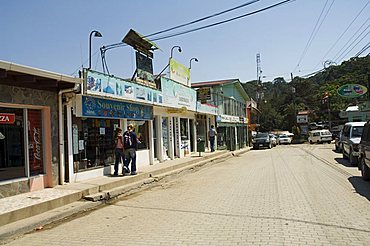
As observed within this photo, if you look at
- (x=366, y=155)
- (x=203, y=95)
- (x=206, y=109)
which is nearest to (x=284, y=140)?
(x=206, y=109)

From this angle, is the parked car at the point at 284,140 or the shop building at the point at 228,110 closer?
the shop building at the point at 228,110

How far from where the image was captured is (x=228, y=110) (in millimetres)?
35406

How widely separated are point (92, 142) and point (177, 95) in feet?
26.5

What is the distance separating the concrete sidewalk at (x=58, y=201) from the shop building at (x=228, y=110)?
14.8 meters

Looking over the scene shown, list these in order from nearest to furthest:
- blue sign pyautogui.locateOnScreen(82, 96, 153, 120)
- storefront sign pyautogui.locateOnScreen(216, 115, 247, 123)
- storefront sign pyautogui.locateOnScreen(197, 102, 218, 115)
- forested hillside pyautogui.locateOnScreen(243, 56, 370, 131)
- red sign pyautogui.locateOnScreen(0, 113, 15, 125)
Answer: red sign pyautogui.locateOnScreen(0, 113, 15, 125) < blue sign pyautogui.locateOnScreen(82, 96, 153, 120) < storefront sign pyautogui.locateOnScreen(197, 102, 218, 115) < storefront sign pyautogui.locateOnScreen(216, 115, 247, 123) < forested hillside pyautogui.locateOnScreen(243, 56, 370, 131)

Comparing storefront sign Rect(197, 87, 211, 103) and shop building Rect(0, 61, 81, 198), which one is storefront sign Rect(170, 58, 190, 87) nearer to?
storefront sign Rect(197, 87, 211, 103)

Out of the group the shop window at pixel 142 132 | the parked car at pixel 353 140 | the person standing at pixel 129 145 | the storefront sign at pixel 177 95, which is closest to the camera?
the person standing at pixel 129 145

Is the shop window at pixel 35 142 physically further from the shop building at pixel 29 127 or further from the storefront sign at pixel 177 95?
the storefront sign at pixel 177 95

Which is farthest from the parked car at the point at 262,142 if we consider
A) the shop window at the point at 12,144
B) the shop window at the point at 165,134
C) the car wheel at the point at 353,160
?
the shop window at the point at 12,144

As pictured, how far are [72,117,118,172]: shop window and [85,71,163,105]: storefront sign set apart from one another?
112cm

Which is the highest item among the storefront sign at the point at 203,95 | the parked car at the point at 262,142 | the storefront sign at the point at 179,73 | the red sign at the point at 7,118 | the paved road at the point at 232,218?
the storefront sign at the point at 179,73

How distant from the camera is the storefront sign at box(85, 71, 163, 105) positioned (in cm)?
1259

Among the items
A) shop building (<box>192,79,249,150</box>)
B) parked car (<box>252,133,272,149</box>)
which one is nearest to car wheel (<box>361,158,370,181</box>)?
shop building (<box>192,79,249,150</box>)

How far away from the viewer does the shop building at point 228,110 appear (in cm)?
3081
